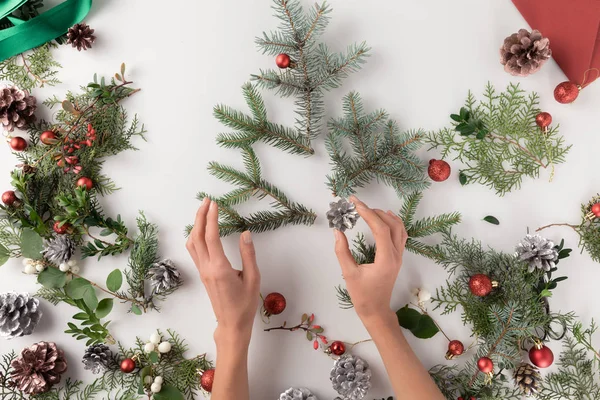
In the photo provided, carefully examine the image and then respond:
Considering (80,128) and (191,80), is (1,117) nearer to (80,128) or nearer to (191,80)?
(80,128)

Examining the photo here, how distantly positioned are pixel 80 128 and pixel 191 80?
0.36 meters

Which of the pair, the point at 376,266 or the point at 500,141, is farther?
the point at 500,141

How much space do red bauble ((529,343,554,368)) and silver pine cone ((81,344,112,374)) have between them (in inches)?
47.8

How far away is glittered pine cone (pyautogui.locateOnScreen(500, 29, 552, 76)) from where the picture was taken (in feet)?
3.71

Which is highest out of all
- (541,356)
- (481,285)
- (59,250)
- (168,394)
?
(59,250)

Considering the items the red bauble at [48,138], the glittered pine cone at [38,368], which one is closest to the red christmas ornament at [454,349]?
the glittered pine cone at [38,368]

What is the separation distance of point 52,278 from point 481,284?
123cm

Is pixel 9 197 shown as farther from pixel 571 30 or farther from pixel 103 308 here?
pixel 571 30

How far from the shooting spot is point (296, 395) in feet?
3.82

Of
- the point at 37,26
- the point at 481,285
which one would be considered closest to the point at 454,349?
the point at 481,285

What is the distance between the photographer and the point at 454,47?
122cm

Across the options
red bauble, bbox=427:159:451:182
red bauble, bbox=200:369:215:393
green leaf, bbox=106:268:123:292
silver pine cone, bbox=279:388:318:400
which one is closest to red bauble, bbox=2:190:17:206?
green leaf, bbox=106:268:123:292

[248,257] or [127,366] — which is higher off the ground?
[248,257]

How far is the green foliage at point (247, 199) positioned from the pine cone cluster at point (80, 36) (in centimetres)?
52
